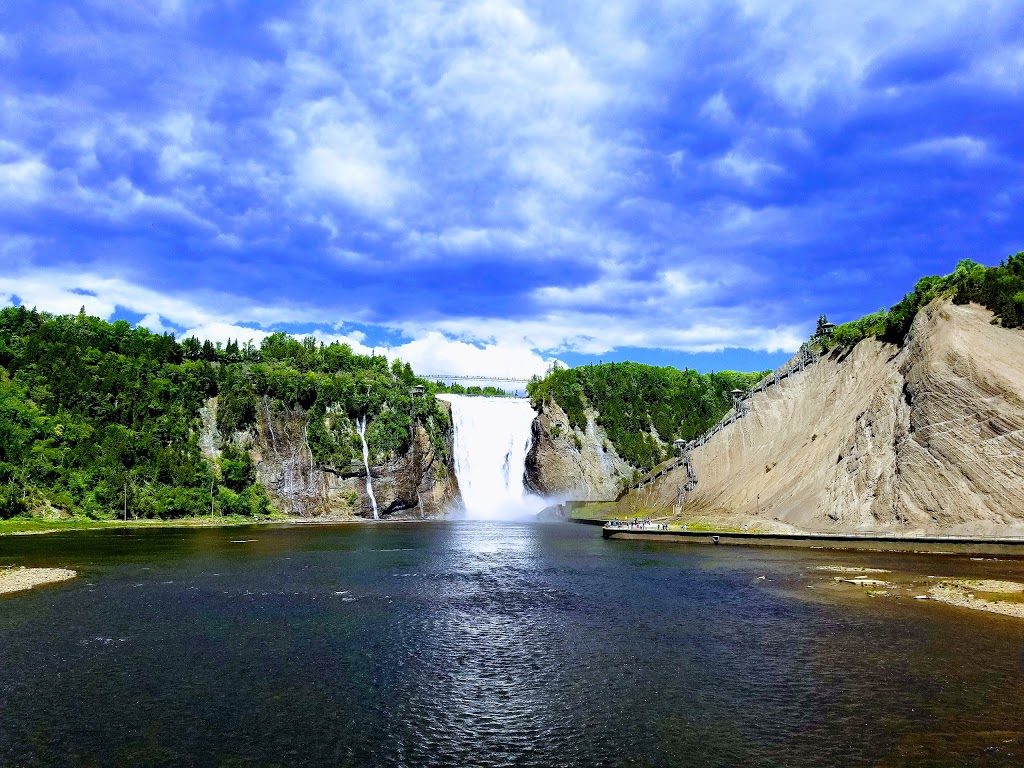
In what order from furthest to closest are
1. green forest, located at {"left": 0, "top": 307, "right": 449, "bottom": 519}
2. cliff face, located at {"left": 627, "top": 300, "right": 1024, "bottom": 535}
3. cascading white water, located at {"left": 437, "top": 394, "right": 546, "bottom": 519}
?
1. cascading white water, located at {"left": 437, "top": 394, "right": 546, "bottom": 519}
2. green forest, located at {"left": 0, "top": 307, "right": 449, "bottom": 519}
3. cliff face, located at {"left": 627, "top": 300, "right": 1024, "bottom": 535}

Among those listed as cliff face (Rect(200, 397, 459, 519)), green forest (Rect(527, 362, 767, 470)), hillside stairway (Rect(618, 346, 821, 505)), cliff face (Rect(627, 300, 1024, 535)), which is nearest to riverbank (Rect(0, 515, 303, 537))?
cliff face (Rect(200, 397, 459, 519))

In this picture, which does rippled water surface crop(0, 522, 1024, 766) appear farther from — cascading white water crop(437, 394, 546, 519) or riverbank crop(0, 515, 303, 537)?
cascading white water crop(437, 394, 546, 519)

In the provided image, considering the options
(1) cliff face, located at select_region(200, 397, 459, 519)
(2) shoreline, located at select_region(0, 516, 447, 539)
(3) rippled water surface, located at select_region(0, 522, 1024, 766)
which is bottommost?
(2) shoreline, located at select_region(0, 516, 447, 539)

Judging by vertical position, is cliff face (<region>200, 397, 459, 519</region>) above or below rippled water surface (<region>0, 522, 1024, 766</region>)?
above

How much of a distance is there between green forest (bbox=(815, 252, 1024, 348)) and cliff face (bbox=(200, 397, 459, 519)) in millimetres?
76965

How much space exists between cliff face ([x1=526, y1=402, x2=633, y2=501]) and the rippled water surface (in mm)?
92802

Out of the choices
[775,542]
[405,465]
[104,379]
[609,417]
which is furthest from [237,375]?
[775,542]

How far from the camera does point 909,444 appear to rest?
159 ft

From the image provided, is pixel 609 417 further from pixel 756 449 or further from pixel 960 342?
pixel 960 342

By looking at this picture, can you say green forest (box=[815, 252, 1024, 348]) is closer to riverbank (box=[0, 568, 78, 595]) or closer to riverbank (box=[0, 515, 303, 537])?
riverbank (box=[0, 568, 78, 595])

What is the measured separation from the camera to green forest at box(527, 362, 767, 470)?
455 feet

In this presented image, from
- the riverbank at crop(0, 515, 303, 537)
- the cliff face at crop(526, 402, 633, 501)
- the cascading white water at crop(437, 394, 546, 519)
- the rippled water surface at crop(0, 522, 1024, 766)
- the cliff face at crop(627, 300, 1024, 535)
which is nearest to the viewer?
the rippled water surface at crop(0, 522, 1024, 766)

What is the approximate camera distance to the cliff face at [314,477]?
114812mm

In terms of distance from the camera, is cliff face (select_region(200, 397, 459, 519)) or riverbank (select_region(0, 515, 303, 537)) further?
cliff face (select_region(200, 397, 459, 519))
